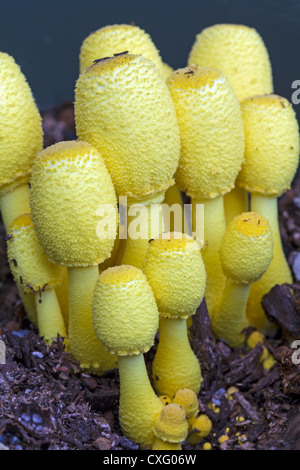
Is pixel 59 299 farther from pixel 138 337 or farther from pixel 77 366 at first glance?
pixel 138 337

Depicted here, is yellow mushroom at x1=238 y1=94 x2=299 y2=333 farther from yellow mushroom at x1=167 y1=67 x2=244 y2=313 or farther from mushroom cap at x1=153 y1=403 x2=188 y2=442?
mushroom cap at x1=153 y1=403 x2=188 y2=442

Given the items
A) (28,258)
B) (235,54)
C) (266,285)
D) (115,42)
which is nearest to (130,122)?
(115,42)

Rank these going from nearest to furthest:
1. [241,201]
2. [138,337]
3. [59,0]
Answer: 1. [138,337]
2. [241,201]
3. [59,0]

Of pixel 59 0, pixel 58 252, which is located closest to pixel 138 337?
pixel 58 252

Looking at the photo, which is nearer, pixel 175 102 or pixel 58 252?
pixel 58 252

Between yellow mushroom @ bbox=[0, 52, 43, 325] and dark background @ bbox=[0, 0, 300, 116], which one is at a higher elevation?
dark background @ bbox=[0, 0, 300, 116]

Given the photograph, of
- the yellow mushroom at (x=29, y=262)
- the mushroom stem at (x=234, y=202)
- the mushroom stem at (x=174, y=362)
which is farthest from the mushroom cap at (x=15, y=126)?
the mushroom stem at (x=234, y=202)

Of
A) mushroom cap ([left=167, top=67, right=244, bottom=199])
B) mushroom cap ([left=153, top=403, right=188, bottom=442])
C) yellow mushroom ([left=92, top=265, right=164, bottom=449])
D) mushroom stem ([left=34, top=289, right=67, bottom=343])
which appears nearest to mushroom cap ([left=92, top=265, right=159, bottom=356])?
yellow mushroom ([left=92, top=265, right=164, bottom=449])
